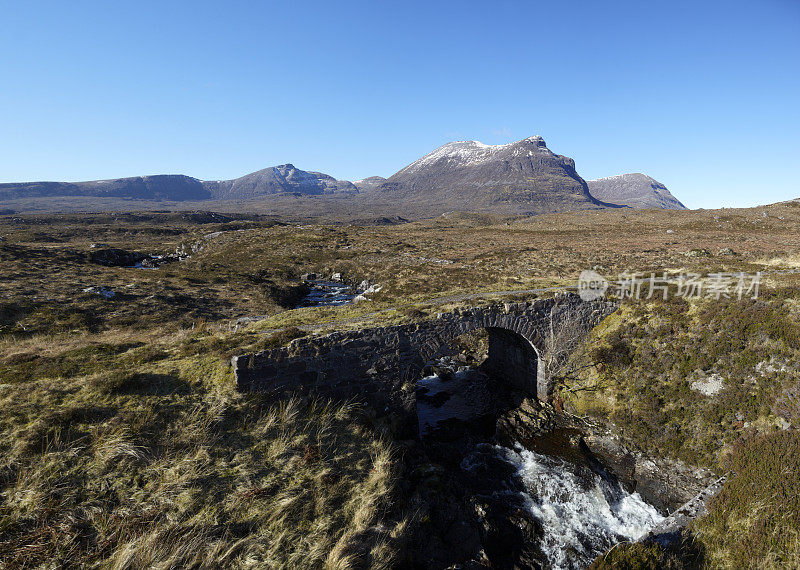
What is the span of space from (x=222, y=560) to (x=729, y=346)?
71.2 feet

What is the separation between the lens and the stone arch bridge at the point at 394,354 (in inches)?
503

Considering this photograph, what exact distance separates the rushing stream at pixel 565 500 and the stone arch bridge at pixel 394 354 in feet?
14.1

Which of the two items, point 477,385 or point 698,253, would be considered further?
point 698,253

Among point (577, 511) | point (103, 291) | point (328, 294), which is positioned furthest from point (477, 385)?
point (103, 291)

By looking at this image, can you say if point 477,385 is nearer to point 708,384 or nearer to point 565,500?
point 565,500

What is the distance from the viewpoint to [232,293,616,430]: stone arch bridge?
12.8 metres

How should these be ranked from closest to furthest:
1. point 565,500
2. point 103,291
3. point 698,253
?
1. point 565,500
2. point 103,291
3. point 698,253

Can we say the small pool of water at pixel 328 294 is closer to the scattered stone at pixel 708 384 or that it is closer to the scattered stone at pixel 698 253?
the scattered stone at pixel 708 384

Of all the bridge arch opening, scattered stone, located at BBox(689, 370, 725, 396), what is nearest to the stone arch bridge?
the bridge arch opening

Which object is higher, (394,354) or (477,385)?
(394,354)

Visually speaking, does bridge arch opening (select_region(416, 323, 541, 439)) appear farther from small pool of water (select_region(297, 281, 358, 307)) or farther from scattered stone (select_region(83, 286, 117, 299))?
scattered stone (select_region(83, 286, 117, 299))

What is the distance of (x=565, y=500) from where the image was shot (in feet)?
44.4

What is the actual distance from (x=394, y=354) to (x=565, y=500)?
9.35 m

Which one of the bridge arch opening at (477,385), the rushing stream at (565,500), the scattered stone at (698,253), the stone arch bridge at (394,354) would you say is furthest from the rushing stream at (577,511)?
the scattered stone at (698,253)
